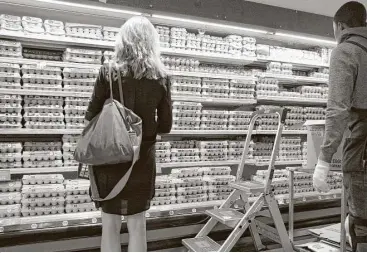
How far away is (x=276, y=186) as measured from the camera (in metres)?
4.93

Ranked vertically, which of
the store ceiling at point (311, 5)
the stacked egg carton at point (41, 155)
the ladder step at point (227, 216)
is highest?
the store ceiling at point (311, 5)

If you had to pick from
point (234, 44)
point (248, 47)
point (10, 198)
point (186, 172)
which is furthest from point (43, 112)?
point (248, 47)

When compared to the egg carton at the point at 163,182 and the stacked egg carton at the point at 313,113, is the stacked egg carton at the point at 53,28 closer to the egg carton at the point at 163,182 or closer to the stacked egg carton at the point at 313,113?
the egg carton at the point at 163,182

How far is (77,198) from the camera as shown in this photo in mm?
3877

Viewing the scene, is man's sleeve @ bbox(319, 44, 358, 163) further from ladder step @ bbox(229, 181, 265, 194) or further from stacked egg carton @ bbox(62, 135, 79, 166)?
stacked egg carton @ bbox(62, 135, 79, 166)

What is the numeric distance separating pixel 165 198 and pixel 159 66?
2.25 metres

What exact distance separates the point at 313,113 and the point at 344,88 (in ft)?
11.4

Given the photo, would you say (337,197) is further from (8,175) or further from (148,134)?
(8,175)

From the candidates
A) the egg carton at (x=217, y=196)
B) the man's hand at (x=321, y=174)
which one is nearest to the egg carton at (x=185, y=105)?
the egg carton at (x=217, y=196)

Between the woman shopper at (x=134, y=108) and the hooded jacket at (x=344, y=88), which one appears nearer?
the hooded jacket at (x=344, y=88)

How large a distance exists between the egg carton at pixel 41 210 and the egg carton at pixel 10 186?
235mm

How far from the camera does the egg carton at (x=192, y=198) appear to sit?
4359 mm

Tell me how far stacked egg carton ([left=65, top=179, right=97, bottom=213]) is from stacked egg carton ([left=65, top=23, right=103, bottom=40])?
1.68m

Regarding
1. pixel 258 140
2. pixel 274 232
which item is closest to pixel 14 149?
pixel 274 232
